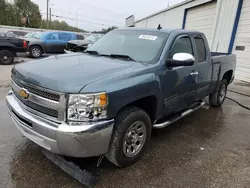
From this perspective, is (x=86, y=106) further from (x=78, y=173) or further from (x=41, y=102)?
(x=78, y=173)

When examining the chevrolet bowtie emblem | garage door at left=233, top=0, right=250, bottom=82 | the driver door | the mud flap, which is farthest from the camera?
garage door at left=233, top=0, right=250, bottom=82

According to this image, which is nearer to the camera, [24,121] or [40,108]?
[40,108]

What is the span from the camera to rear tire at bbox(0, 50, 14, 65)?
10289mm

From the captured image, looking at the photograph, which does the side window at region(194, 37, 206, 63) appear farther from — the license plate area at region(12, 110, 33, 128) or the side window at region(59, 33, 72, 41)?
the side window at region(59, 33, 72, 41)

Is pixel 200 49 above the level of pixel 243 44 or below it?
below

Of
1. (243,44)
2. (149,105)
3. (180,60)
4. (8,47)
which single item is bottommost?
(149,105)

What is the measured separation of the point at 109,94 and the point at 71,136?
0.57 m

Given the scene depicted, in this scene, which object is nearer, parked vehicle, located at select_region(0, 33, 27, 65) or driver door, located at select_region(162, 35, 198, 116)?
driver door, located at select_region(162, 35, 198, 116)

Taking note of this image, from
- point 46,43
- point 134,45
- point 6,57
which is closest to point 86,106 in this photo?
point 134,45

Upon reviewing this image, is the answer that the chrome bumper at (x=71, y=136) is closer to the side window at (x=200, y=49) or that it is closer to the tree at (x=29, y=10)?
the side window at (x=200, y=49)

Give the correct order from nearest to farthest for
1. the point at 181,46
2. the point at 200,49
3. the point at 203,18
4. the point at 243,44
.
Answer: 1. the point at 181,46
2. the point at 200,49
3. the point at 243,44
4. the point at 203,18

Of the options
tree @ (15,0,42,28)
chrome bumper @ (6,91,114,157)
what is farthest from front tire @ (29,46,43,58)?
tree @ (15,0,42,28)

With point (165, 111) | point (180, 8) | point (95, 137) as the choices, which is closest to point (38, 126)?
point (95, 137)

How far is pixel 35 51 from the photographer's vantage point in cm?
1321
